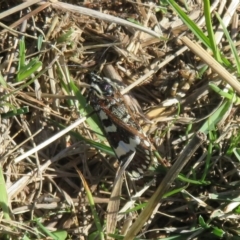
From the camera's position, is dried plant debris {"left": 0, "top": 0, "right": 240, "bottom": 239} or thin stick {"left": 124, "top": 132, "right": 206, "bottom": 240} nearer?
thin stick {"left": 124, "top": 132, "right": 206, "bottom": 240}

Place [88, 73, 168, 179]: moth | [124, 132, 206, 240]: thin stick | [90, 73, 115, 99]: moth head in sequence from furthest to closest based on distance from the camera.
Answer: [90, 73, 115, 99]: moth head
[88, 73, 168, 179]: moth
[124, 132, 206, 240]: thin stick

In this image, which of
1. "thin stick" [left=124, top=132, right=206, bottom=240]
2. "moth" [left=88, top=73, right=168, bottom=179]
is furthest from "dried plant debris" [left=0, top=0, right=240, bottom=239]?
"thin stick" [left=124, top=132, right=206, bottom=240]

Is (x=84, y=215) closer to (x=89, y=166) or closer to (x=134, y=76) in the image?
(x=89, y=166)

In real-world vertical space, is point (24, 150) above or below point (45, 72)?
below

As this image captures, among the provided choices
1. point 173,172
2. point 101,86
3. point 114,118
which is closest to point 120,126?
point 114,118

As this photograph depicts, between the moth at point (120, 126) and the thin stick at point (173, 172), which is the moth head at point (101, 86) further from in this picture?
the thin stick at point (173, 172)

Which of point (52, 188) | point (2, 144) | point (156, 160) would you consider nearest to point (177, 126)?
point (156, 160)

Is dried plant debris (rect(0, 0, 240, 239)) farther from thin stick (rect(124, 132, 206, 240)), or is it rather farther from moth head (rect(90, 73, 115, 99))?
thin stick (rect(124, 132, 206, 240))
